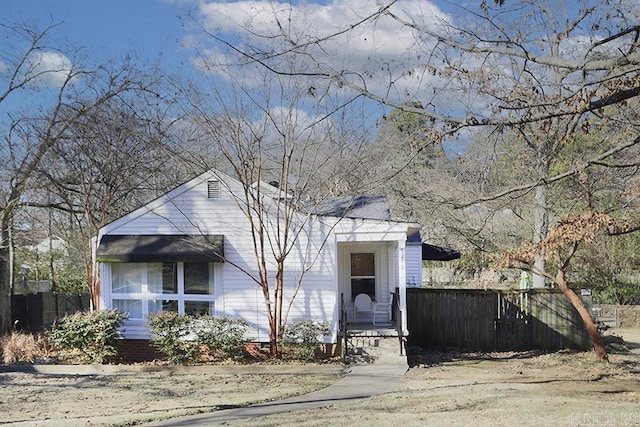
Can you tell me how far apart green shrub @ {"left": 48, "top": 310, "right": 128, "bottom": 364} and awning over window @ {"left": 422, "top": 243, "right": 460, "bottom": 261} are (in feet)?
31.3

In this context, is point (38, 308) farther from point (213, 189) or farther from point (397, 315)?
point (397, 315)

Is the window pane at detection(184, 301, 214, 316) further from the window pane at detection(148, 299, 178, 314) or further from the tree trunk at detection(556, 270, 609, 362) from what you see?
the tree trunk at detection(556, 270, 609, 362)

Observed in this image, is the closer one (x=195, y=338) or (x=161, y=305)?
(x=195, y=338)

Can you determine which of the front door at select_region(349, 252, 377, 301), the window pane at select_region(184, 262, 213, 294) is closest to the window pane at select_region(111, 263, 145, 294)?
the window pane at select_region(184, 262, 213, 294)

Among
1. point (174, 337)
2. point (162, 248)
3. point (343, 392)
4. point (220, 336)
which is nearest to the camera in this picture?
point (343, 392)

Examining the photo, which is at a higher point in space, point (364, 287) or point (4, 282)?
point (4, 282)

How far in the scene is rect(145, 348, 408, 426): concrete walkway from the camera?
9.41m

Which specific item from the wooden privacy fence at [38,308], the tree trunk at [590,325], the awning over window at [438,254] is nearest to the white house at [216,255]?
the tree trunk at [590,325]

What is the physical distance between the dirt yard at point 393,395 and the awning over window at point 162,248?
263cm

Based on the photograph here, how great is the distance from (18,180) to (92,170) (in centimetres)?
206

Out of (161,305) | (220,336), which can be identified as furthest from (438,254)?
Answer: (161,305)

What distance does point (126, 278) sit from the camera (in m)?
16.6

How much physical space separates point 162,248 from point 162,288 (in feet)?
3.58

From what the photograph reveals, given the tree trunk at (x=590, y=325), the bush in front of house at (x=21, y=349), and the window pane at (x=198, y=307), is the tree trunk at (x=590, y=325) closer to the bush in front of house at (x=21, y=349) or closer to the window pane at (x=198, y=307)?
the window pane at (x=198, y=307)
